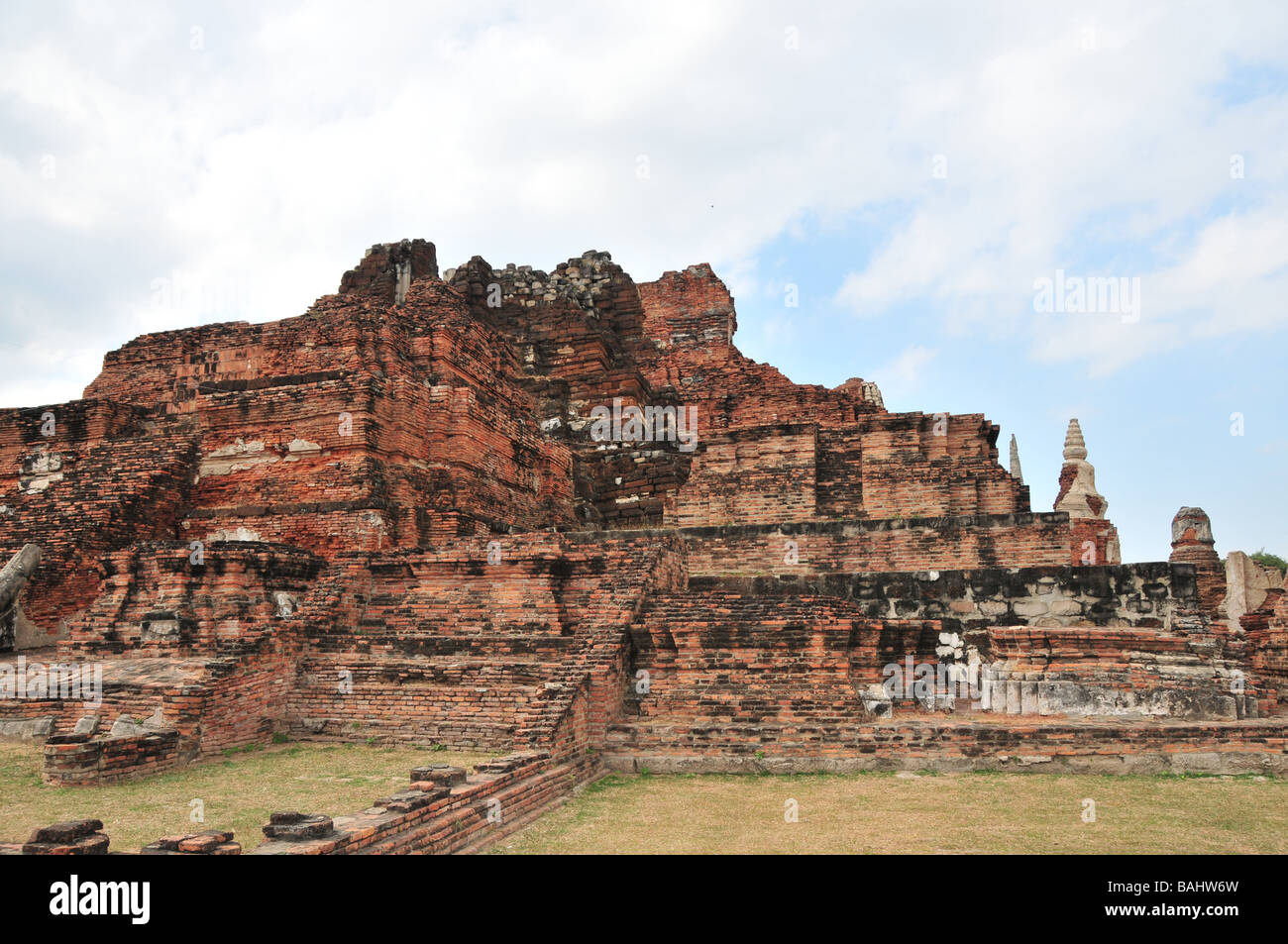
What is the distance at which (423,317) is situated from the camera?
55.0 ft

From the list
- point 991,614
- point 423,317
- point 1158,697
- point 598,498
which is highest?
point 423,317

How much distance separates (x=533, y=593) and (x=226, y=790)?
4.17 m

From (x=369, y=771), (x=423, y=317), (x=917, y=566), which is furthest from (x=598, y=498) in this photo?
(x=369, y=771)

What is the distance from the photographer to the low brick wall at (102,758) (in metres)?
7.58

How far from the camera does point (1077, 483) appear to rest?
20562 millimetres

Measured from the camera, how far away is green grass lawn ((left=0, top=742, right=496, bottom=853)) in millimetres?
6352

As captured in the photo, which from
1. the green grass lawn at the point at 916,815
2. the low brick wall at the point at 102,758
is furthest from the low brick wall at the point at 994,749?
the low brick wall at the point at 102,758

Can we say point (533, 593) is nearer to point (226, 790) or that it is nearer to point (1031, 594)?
point (226, 790)

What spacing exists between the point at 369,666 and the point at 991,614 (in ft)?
24.1

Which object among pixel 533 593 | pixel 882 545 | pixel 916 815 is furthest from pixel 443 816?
pixel 882 545

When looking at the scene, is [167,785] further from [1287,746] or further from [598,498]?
[598,498]

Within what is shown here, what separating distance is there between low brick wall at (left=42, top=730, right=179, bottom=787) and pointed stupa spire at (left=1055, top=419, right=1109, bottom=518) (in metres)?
17.5

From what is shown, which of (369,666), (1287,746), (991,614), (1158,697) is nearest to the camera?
(1287,746)

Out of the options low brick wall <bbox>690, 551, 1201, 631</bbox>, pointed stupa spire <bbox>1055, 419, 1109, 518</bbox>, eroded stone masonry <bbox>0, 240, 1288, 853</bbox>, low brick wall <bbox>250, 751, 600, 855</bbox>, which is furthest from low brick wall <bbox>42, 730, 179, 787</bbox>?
pointed stupa spire <bbox>1055, 419, 1109, 518</bbox>
